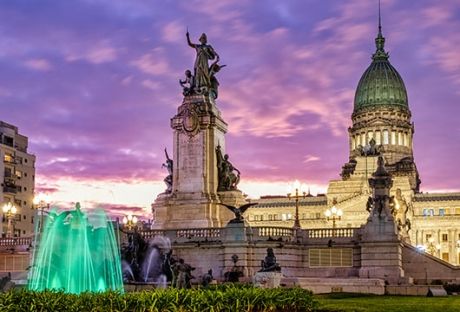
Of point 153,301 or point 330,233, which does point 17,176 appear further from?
point 153,301

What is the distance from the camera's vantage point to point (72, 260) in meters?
39.1

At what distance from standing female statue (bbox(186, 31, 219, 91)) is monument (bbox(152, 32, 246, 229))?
68 centimetres

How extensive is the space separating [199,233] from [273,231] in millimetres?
5243

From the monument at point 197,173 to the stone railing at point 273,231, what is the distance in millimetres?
7445

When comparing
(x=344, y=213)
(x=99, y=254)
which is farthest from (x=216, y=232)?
(x=344, y=213)

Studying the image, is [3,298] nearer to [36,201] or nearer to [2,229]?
[36,201]

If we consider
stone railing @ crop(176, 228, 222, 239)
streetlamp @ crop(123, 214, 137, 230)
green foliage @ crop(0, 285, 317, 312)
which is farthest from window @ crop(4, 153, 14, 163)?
green foliage @ crop(0, 285, 317, 312)

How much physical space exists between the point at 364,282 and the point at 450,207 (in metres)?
132

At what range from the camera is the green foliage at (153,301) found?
20.1 metres

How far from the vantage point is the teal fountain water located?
3825cm

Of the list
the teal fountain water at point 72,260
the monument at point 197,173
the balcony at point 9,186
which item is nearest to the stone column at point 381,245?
the monument at point 197,173

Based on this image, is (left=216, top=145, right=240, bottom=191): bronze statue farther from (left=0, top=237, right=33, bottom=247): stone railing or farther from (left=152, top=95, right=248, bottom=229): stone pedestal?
(left=0, top=237, right=33, bottom=247): stone railing

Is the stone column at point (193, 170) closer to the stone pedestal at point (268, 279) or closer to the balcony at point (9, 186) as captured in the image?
the stone pedestal at point (268, 279)

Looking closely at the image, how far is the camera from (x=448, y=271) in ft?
171
